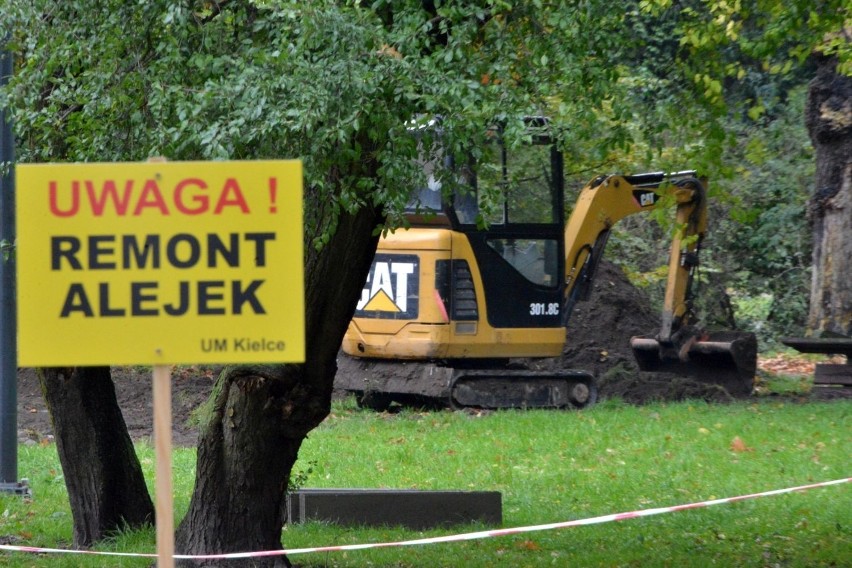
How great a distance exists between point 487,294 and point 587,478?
5200 mm

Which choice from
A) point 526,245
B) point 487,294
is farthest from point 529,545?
point 526,245

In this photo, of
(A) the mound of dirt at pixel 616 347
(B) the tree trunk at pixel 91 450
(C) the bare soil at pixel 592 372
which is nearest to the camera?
(B) the tree trunk at pixel 91 450

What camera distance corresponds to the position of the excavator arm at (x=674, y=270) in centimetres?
1691

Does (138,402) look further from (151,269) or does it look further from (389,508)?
(151,269)

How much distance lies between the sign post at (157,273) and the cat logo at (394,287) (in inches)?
452

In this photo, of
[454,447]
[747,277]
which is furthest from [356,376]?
[747,277]

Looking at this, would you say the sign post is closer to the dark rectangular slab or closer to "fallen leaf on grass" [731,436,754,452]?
the dark rectangular slab

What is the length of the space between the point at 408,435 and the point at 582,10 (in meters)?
7.73

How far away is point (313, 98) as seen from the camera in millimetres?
5695

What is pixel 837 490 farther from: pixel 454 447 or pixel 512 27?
pixel 512 27

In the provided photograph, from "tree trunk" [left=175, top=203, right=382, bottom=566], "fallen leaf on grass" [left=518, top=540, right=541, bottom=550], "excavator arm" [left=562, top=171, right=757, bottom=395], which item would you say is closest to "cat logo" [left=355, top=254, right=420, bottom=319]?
"excavator arm" [left=562, top=171, right=757, bottom=395]

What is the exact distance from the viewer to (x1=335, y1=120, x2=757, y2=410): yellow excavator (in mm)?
15703

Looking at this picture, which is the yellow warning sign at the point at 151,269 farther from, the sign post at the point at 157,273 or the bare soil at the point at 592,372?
the bare soil at the point at 592,372

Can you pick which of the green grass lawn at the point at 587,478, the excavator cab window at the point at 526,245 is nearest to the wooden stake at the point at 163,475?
the green grass lawn at the point at 587,478
